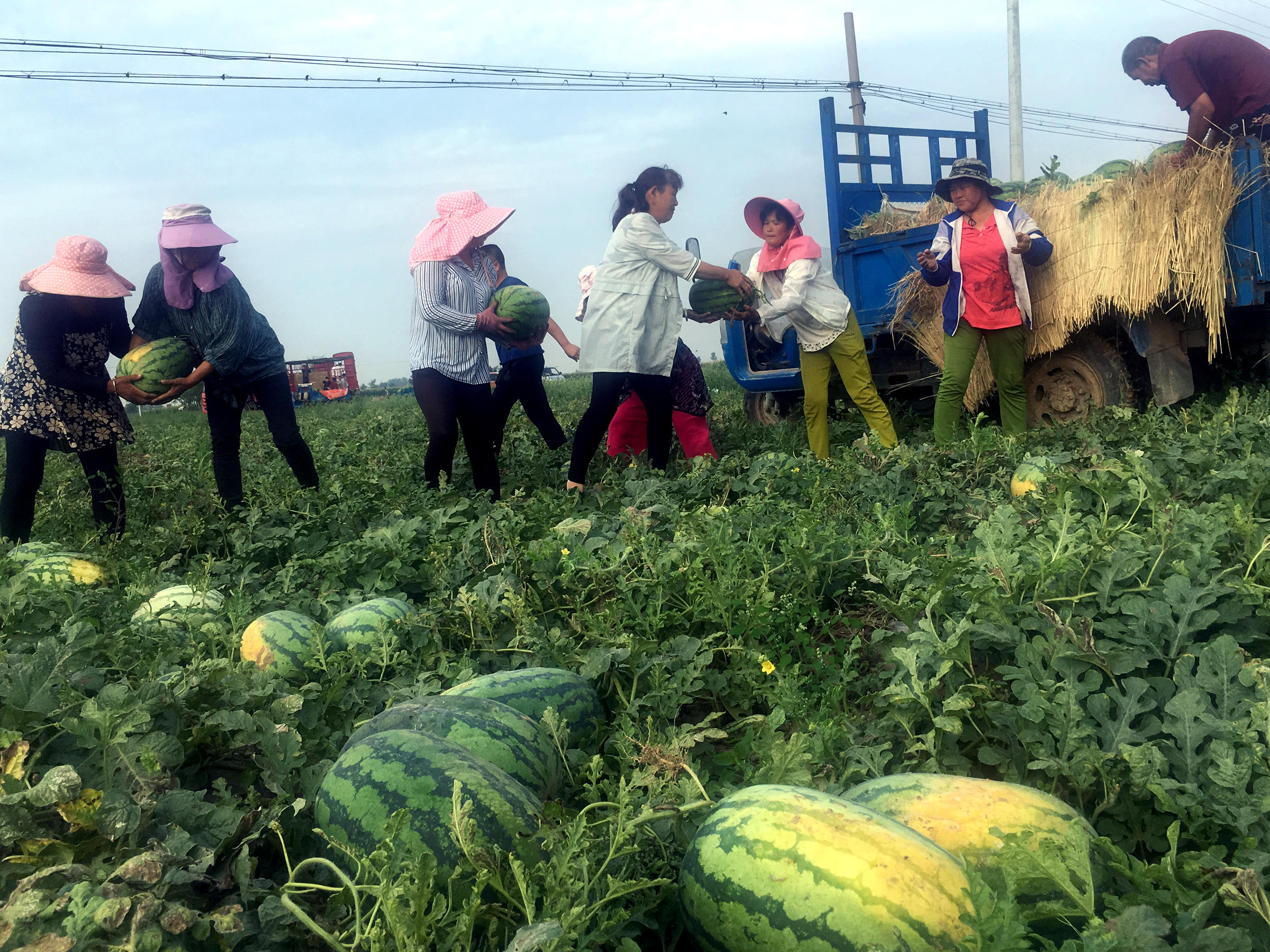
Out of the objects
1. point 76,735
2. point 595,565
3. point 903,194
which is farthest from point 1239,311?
point 76,735

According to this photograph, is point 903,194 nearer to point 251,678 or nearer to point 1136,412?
point 1136,412

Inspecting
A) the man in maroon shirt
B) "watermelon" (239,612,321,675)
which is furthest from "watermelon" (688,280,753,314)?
"watermelon" (239,612,321,675)

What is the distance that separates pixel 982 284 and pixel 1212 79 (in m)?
1.94

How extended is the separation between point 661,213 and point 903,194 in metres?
4.84

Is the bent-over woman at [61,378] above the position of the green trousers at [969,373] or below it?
above

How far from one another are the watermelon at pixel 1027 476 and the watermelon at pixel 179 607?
3.52 meters

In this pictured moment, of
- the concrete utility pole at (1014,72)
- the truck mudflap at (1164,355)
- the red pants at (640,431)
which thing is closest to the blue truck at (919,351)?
the truck mudflap at (1164,355)

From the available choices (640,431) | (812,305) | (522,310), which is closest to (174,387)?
(522,310)

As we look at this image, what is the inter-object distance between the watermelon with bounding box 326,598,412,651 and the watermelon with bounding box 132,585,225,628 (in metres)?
0.46

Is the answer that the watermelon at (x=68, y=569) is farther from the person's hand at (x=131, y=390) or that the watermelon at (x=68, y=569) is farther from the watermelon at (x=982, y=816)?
the watermelon at (x=982, y=816)

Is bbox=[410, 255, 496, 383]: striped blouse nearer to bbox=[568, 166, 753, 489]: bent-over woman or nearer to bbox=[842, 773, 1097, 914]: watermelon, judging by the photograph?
bbox=[568, 166, 753, 489]: bent-over woman

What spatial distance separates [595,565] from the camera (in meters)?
3.26

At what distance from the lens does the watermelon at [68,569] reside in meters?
3.88

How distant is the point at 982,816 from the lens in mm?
1561
